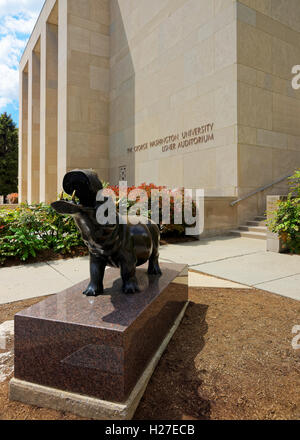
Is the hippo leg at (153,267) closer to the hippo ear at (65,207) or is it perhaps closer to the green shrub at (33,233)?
the hippo ear at (65,207)

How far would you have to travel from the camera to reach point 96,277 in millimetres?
2303

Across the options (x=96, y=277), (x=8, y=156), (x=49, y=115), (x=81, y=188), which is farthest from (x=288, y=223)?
(x=8, y=156)

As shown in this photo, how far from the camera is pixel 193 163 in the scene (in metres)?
11.1

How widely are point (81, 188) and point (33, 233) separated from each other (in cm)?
482

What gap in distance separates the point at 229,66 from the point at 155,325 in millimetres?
9959

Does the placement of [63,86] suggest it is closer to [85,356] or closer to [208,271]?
[208,271]

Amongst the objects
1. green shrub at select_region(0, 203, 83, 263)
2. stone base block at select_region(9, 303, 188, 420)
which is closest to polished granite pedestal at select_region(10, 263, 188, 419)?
stone base block at select_region(9, 303, 188, 420)

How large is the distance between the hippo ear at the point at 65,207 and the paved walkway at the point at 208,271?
254 cm

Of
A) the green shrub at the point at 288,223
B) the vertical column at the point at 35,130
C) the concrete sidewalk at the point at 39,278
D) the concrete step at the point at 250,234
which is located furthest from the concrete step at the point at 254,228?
the vertical column at the point at 35,130

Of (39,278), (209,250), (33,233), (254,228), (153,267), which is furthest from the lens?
(254,228)

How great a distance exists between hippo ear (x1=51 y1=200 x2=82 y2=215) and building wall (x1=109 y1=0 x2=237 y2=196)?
8.59m
